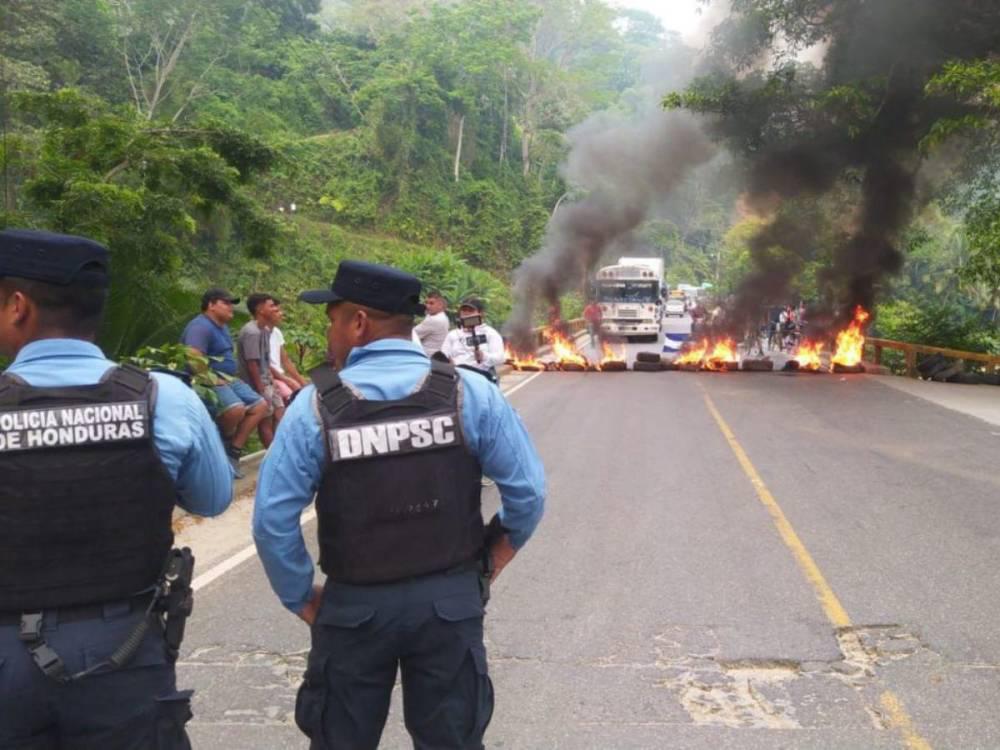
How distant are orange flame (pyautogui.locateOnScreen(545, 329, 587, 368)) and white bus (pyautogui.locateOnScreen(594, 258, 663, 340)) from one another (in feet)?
33.2

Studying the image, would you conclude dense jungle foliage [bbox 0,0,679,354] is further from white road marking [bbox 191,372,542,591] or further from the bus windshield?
white road marking [bbox 191,372,542,591]

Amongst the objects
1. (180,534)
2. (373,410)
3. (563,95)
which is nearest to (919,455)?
(180,534)

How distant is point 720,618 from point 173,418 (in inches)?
143

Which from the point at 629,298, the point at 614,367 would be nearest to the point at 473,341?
the point at 614,367

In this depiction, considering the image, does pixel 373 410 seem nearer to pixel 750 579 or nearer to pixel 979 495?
pixel 750 579

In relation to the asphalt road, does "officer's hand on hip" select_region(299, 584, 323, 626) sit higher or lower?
higher

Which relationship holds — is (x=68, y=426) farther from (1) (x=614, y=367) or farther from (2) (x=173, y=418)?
(1) (x=614, y=367)

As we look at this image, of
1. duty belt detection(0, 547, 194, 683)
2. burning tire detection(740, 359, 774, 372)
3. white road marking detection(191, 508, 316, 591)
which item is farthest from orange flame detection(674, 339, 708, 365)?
duty belt detection(0, 547, 194, 683)

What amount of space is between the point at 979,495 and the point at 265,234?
936cm

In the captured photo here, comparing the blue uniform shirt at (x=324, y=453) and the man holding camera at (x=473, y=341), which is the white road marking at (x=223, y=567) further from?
the blue uniform shirt at (x=324, y=453)

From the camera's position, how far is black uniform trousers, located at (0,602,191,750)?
219 centimetres

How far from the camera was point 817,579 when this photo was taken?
5.90m

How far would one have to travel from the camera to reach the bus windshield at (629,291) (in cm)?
3781

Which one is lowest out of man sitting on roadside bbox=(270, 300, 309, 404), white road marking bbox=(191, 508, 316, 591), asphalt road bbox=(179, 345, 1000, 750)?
white road marking bbox=(191, 508, 316, 591)
